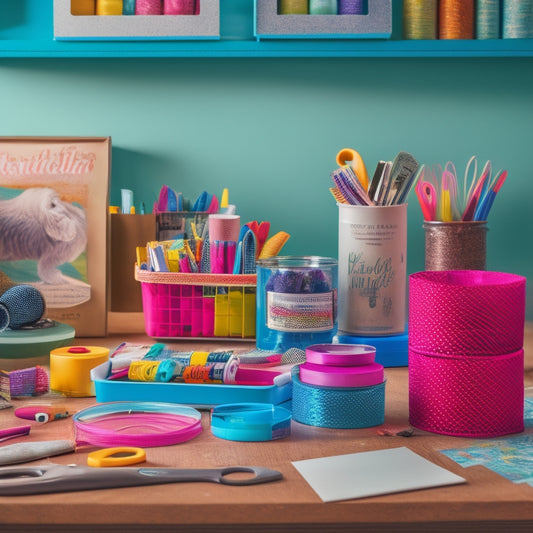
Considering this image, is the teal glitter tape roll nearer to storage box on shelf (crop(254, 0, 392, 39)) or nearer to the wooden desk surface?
the wooden desk surface

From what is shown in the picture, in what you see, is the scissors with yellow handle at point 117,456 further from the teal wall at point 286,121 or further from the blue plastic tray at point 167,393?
the teal wall at point 286,121

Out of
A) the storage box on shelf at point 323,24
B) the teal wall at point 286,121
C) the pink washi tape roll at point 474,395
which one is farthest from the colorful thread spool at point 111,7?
the pink washi tape roll at point 474,395

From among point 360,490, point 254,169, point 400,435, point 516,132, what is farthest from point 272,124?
point 360,490

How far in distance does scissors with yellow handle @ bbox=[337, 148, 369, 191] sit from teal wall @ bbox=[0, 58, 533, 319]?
0.73 feet

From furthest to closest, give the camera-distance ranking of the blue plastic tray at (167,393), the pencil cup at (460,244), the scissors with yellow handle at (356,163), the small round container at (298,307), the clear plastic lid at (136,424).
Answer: the pencil cup at (460,244) < the scissors with yellow handle at (356,163) < the small round container at (298,307) < the blue plastic tray at (167,393) < the clear plastic lid at (136,424)

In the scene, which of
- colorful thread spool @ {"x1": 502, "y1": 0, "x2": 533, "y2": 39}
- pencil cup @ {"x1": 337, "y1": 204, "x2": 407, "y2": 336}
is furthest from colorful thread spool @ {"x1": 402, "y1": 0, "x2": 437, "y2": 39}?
pencil cup @ {"x1": 337, "y1": 204, "x2": 407, "y2": 336}

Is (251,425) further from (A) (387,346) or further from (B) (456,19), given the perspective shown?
(B) (456,19)

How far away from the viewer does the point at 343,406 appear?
84 cm

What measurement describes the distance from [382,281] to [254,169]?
47 centimetres

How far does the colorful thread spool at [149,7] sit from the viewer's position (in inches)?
53.6

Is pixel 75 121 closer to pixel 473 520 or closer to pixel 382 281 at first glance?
pixel 382 281

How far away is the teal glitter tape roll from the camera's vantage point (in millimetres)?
844

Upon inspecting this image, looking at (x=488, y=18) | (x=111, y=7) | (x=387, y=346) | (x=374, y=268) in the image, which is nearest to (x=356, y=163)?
(x=374, y=268)

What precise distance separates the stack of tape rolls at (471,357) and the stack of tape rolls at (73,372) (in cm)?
39
